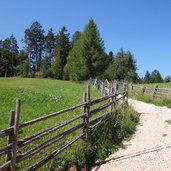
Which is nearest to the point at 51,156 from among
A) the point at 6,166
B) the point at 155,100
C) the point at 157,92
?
the point at 6,166

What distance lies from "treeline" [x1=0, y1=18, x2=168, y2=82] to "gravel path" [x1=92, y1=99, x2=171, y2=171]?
47.5m

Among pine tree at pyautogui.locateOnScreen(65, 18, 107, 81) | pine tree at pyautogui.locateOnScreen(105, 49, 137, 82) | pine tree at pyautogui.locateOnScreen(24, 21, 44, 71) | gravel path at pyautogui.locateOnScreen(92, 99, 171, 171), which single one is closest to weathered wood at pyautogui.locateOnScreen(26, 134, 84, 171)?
gravel path at pyautogui.locateOnScreen(92, 99, 171, 171)

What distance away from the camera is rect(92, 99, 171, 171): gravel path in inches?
368

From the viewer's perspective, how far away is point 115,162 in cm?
973

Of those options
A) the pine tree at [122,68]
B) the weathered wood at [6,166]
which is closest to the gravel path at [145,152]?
the weathered wood at [6,166]

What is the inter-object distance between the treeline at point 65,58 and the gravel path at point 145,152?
47.5 meters

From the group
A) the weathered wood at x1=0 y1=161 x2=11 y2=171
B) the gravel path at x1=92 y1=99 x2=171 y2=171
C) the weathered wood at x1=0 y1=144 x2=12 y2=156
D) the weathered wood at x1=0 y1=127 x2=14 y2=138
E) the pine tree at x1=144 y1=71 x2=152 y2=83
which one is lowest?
the gravel path at x1=92 y1=99 x2=171 y2=171

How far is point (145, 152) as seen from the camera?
35.1 ft

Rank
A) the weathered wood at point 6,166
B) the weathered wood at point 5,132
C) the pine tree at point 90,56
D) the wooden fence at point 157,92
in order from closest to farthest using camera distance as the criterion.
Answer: the weathered wood at point 5,132
the weathered wood at point 6,166
the wooden fence at point 157,92
the pine tree at point 90,56

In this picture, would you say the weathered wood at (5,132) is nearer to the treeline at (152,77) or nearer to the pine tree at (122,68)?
the pine tree at (122,68)

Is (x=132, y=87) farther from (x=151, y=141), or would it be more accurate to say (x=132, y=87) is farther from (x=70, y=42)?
(x=70, y=42)

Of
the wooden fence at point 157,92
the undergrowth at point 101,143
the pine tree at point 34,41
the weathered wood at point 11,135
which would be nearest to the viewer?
the weathered wood at point 11,135

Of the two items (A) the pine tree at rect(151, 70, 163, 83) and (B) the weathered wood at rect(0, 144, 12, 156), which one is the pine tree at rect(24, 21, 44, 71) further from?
(B) the weathered wood at rect(0, 144, 12, 156)

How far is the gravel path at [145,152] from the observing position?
368 inches
